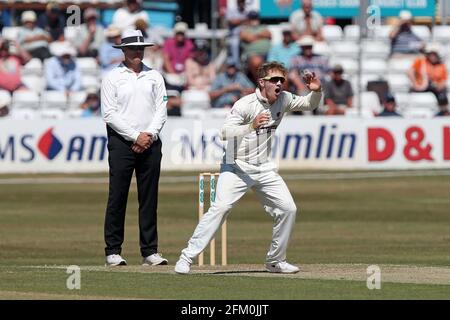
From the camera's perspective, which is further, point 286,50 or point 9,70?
point 286,50

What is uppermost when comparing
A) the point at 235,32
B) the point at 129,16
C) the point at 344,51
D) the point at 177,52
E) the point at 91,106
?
the point at 129,16

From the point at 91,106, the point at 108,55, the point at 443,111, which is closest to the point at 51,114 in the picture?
the point at 91,106

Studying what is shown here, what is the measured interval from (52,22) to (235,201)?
18.7 m

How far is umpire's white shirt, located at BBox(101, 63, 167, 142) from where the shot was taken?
13.8m

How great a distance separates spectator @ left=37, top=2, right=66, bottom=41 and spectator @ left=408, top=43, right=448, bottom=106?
7583mm

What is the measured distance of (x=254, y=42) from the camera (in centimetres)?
3025

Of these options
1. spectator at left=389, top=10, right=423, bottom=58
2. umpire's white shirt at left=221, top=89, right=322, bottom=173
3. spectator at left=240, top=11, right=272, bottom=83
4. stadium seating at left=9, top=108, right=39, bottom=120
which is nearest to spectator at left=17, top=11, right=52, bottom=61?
stadium seating at left=9, top=108, right=39, bottom=120

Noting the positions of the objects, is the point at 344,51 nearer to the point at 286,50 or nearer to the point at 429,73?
the point at 286,50

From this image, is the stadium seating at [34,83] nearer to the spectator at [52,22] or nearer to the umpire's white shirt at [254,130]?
the spectator at [52,22]

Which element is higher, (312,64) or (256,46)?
(256,46)

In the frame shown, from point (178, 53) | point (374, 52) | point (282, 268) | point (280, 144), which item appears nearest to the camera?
point (282, 268)

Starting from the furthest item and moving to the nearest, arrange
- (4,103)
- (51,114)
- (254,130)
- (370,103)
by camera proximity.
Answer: (370,103) → (51,114) → (4,103) → (254,130)

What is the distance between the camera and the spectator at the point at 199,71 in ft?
99.2
